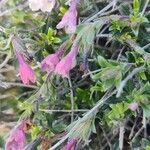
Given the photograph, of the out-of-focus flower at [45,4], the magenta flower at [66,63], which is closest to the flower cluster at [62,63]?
the magenta flower at [66,63]

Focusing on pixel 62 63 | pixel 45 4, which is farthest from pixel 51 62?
pixel 45 4

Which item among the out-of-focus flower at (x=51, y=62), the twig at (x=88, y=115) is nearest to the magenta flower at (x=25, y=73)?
the out-of-focus flower at (x=51, y=62)

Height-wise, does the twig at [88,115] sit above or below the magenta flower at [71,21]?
below

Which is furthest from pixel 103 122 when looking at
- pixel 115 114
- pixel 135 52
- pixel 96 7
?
pixel 96 7

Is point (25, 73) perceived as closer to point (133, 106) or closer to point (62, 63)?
point (62, 63)

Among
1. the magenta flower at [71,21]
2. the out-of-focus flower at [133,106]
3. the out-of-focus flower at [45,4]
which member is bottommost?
the out-of-focus flower at [133,106]

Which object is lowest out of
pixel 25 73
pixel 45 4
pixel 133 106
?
pixel 133 106

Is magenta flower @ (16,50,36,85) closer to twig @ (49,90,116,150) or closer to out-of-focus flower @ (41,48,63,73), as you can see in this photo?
out-of-focus flower @ (41,48,63,73)

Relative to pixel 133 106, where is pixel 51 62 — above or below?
above

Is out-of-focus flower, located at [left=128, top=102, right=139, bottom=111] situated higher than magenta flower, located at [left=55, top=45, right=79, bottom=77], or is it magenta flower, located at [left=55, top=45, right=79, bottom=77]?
magenta flower, located at [left=55, top=45, right=79, bottom=77]

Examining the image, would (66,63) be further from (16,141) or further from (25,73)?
(16,141)

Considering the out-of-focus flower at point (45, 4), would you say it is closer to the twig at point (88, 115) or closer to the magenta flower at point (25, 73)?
A: the magenta flower at point (25, 73)

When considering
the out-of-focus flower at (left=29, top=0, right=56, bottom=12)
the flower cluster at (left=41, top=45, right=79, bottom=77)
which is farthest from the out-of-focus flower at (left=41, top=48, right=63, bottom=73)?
the out-of-focus flower at (left=29, top=0, right=56, bottom=12)
